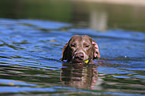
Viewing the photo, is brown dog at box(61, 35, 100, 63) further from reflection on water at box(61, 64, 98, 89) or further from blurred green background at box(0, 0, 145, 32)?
blurred green background at box(0, 0, 145, 32)

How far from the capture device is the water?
6.76 metres

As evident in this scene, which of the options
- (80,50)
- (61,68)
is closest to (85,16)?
(80,50)

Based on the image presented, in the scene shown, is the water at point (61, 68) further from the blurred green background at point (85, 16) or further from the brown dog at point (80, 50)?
the blurred green background at point (85, 16)

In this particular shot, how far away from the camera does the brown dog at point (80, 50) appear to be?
31.2 ft

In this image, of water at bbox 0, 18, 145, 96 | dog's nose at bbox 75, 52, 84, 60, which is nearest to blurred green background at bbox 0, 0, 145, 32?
water at bbox 0, 18, 145, 96

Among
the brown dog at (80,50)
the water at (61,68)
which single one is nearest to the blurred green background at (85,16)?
the water at (61,68)

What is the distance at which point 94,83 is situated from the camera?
7398mm

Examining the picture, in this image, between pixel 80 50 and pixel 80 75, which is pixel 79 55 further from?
pixel 80 75

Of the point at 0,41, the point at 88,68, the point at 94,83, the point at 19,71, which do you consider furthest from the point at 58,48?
the point at 94,83

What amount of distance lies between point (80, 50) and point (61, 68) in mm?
879

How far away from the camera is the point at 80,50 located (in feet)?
31.6

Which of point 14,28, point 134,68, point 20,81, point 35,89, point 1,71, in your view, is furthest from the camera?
point 14,28

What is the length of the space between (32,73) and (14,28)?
10072 mm

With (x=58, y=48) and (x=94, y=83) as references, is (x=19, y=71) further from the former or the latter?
(x=58, y=48)
